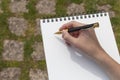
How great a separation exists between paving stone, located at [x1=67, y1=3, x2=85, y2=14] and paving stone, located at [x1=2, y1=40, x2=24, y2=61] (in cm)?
53

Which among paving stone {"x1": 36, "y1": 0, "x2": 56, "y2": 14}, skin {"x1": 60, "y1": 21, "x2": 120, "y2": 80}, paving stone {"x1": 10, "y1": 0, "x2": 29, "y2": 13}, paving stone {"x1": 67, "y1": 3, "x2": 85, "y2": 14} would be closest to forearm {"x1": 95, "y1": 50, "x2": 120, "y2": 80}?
skin {"x1": 60, "y1": 21, "x2": 120, "y2": 80}

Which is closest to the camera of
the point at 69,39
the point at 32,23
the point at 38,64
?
the point at 69,39

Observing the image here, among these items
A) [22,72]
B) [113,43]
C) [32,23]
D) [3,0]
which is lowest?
[22,72]

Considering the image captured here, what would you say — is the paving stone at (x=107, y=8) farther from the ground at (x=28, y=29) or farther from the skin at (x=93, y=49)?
the skin at (x=93, y=49)

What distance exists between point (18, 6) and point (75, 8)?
1.67 feet

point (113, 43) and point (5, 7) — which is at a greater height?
point (5, 7)

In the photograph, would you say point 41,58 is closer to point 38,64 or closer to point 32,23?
point 38,64

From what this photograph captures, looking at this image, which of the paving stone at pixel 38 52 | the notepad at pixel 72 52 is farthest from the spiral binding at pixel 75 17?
the paving stone at pixel 38 52

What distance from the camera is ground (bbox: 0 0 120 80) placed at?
230 cm

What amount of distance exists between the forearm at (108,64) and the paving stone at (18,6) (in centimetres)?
81

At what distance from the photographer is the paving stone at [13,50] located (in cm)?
234

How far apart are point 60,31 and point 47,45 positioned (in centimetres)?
17

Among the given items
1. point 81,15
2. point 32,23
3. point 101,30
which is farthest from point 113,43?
point 32,23

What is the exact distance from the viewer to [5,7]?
2547 millimetres
